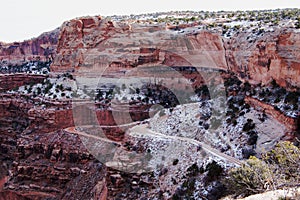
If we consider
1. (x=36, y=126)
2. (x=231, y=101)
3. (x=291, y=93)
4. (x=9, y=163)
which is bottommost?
(x=9, y=163)

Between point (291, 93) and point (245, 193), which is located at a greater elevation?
point (291, 93)

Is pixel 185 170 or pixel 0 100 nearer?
pixel 185 170

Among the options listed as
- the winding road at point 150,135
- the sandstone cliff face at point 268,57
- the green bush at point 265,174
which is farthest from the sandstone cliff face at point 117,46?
the green bush at point 265,174

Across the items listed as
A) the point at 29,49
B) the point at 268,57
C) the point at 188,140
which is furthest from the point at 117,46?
the point at 29,49

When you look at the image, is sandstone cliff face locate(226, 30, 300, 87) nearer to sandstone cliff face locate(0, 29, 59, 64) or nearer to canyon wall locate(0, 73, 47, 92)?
canyon wall locate(0, 73, 47, 92)

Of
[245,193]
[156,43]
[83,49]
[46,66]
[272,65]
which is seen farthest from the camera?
[46,66]

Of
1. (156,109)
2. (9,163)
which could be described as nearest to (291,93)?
(156,109)

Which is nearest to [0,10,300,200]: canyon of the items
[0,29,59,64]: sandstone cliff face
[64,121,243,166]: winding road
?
[64,121,243,166]: winding road

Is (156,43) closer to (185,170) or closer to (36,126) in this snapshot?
(36,126)
